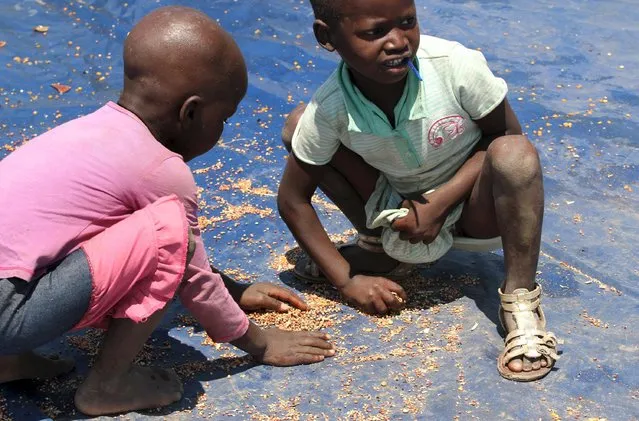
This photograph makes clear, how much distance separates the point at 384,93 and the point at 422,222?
0.41m

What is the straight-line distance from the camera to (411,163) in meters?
2.86

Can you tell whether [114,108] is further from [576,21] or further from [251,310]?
[576,21]

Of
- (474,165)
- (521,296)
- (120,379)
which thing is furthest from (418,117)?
(120,379)

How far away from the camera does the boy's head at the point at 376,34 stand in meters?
2.59

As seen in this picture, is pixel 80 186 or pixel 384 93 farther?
pixel 384 93

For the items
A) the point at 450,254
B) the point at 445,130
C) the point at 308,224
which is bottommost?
the point at 450,254

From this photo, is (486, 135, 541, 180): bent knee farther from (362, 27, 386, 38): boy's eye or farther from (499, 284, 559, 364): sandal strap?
(362, 27, 386, 38): boy's eye

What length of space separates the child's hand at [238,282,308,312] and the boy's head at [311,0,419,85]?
74 cm

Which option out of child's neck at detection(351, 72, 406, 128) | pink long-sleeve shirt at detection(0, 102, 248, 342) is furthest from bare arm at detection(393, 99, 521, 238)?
pink long-sleeve shirt at detection(0, 102, 248, 342)

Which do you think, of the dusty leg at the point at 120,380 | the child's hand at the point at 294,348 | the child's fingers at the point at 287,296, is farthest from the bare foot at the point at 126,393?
the child's fingers at the point at 287,296

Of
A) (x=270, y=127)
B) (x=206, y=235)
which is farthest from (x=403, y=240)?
(x=270, y=127)

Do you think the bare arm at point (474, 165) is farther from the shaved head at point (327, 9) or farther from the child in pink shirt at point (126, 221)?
the child in pink shirt at point (126, 221)

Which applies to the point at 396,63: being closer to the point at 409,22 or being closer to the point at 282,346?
the point at 409,22

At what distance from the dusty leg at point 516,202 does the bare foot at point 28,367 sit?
1267 mm
